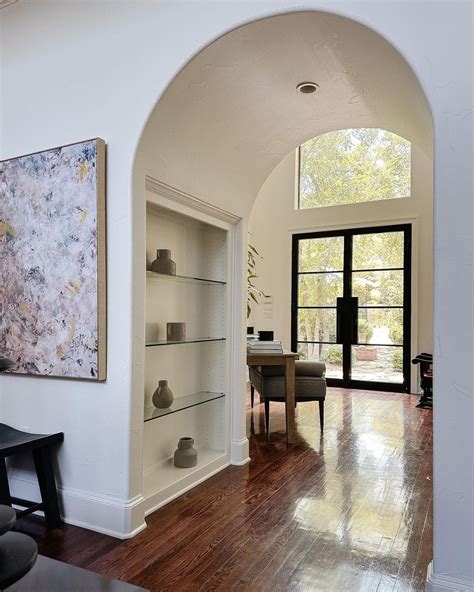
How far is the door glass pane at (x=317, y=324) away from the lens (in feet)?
24.2

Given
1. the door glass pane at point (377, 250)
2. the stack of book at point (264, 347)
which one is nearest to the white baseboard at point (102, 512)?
the stack of book at point (264, 347)

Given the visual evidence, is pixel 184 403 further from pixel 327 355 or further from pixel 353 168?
pixel 353 168

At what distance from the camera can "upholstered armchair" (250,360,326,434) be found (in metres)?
4.15

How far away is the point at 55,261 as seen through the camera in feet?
8.27

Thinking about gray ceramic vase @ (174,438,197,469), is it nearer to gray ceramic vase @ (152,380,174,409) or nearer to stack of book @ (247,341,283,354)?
gray ceramic vase @ (152,380,174,409)

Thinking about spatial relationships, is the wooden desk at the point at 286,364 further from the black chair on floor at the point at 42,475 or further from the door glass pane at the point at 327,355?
the door glass pane at the point at 327,355

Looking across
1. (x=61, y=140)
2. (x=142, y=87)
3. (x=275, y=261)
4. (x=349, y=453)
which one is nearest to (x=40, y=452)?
(x=61, y=140)

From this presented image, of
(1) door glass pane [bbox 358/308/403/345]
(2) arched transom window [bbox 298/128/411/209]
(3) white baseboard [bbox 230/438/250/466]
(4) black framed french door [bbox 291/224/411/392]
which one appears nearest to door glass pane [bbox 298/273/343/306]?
(4) black framed french door [bbox 291/224/411/392]

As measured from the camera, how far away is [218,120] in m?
2.69

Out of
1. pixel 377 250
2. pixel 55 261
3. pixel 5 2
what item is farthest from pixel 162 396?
pixel 377 250

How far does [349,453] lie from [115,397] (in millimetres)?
2192

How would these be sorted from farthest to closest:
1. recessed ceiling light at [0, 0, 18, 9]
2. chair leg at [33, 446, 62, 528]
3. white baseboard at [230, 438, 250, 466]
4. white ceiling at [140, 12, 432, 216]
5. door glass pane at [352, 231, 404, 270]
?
door glass pane at [352, 231, 404, 270]
white baseboard at [230, 438, 250, 466]
recessed ceiling light at [0, 0, 18, 9]
chair leg at [33, 446, 62, 528]
white ceiling at [140, 12, 432, 216]

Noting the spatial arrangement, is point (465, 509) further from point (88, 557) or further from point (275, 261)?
point (275, 261)

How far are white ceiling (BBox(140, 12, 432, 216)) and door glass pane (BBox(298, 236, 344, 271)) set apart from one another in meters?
4.32
